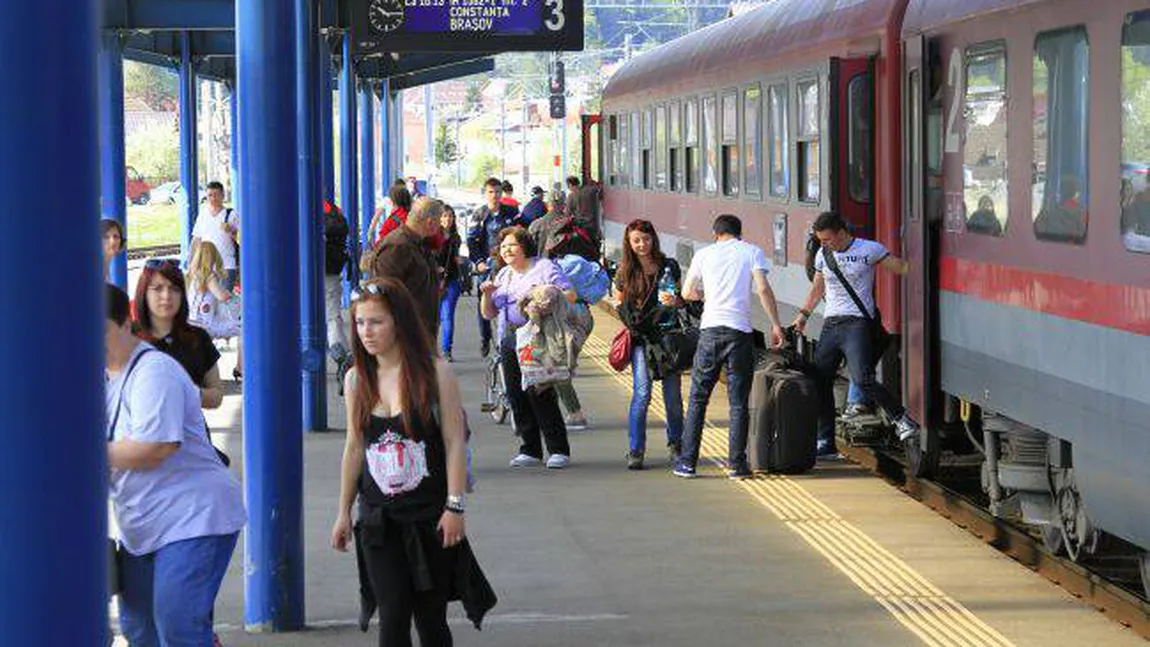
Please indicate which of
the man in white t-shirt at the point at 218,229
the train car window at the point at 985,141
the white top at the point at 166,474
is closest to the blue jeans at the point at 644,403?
the train car window at the point at 985,141

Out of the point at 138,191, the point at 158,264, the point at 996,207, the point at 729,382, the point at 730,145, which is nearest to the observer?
the point at 158,264

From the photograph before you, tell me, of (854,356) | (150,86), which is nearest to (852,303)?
(854,356)

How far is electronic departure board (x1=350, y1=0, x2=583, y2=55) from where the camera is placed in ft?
61.9

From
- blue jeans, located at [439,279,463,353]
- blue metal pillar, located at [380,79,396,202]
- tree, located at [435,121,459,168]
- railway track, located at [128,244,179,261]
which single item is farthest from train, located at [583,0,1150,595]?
tree, located at [435,121,459,168]

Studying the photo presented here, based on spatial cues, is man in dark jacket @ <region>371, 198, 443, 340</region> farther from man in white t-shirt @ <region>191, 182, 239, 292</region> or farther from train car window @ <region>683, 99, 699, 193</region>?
train car window @ <region>683, 99, 699, 193</region>

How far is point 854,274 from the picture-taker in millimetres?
13438

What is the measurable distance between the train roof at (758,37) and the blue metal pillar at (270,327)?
5556 millimetres

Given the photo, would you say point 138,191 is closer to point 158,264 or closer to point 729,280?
point 729,280

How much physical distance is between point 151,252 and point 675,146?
3053cm

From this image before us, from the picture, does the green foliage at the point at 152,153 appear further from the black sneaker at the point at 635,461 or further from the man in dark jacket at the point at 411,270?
the man in dark jacket at the point at 411,270

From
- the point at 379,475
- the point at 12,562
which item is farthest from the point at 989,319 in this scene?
the point at 12,562

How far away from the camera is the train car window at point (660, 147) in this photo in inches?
976

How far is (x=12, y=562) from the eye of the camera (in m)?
3.17

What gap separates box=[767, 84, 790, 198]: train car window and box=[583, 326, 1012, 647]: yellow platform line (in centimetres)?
294
